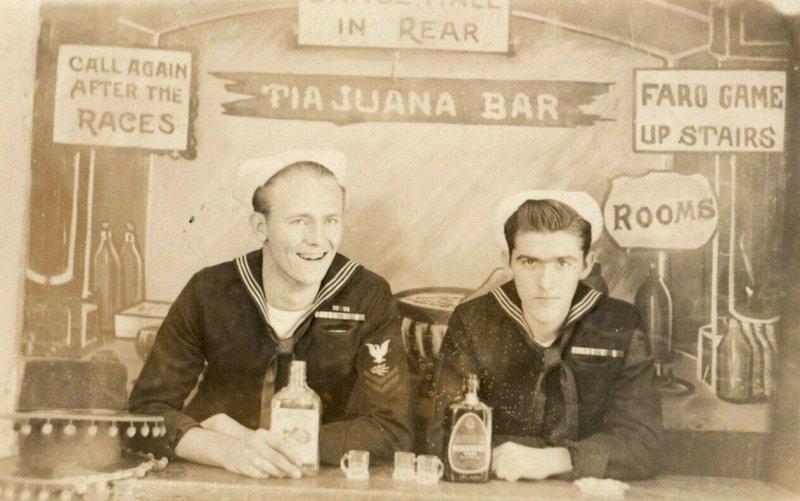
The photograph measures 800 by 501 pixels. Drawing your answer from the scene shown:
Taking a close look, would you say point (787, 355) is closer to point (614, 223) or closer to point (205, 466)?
point (614, 223)

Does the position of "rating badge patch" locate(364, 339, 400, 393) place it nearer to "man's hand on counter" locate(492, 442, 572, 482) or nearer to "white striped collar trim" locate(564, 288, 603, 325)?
"man's hand on counter" locate(492, 442, 572, 482)

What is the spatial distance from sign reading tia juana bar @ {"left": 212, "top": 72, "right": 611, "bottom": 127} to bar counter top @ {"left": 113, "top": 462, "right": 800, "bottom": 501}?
3.08 ft

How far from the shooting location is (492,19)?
7.73 feet

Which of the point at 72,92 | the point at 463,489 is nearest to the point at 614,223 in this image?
the point at 463,489

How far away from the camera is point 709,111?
2342mm

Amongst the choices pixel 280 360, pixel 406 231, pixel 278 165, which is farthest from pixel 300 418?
pixel 278 165

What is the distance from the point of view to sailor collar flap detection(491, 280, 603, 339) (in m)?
2.29

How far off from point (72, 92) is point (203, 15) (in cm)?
41

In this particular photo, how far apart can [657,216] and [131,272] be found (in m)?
1.42

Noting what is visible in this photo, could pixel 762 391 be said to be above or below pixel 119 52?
below

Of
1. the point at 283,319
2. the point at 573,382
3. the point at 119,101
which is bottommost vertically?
the point at 573,382

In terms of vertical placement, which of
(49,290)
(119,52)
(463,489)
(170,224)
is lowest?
(463,489)

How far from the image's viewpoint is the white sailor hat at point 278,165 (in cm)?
235

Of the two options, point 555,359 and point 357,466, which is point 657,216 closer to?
point 555,359
